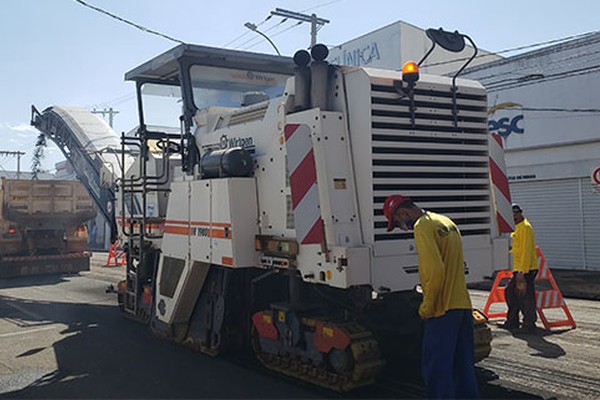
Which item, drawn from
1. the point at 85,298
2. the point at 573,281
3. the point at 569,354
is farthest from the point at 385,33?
the point at 569,354

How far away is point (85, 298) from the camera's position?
11211 millimetres

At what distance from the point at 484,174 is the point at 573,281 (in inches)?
375

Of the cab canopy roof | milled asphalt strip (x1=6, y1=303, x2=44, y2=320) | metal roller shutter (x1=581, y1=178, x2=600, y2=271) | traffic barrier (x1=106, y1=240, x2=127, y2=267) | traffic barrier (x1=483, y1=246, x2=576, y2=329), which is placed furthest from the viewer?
traffic barrier (x1=106, y1=240, x2=127, y2=267)

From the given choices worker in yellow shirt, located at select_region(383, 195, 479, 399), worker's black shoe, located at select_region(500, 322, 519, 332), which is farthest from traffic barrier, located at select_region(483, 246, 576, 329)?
worker in yellow shirt, located at select_region(383, 195, 479, 399)

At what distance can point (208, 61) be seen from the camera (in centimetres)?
712

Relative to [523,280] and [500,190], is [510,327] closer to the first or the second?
[523,280]

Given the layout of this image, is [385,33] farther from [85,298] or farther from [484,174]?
[484,174]

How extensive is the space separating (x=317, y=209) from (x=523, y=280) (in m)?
4.16

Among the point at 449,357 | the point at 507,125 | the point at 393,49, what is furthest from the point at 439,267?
the point at 393,49

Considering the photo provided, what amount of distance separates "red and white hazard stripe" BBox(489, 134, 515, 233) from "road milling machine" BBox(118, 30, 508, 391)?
113 mm

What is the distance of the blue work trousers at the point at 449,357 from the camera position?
4035 millimetres

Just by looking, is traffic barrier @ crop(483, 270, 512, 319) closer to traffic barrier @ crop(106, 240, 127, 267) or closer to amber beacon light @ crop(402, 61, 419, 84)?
amber beacon light @ crop(402, 61, 419, 84)

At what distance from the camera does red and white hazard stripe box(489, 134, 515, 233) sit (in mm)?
5723

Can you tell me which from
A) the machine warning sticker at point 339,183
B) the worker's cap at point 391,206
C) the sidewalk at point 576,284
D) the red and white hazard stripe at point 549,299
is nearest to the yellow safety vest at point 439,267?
the worker's cap at point 391,206
